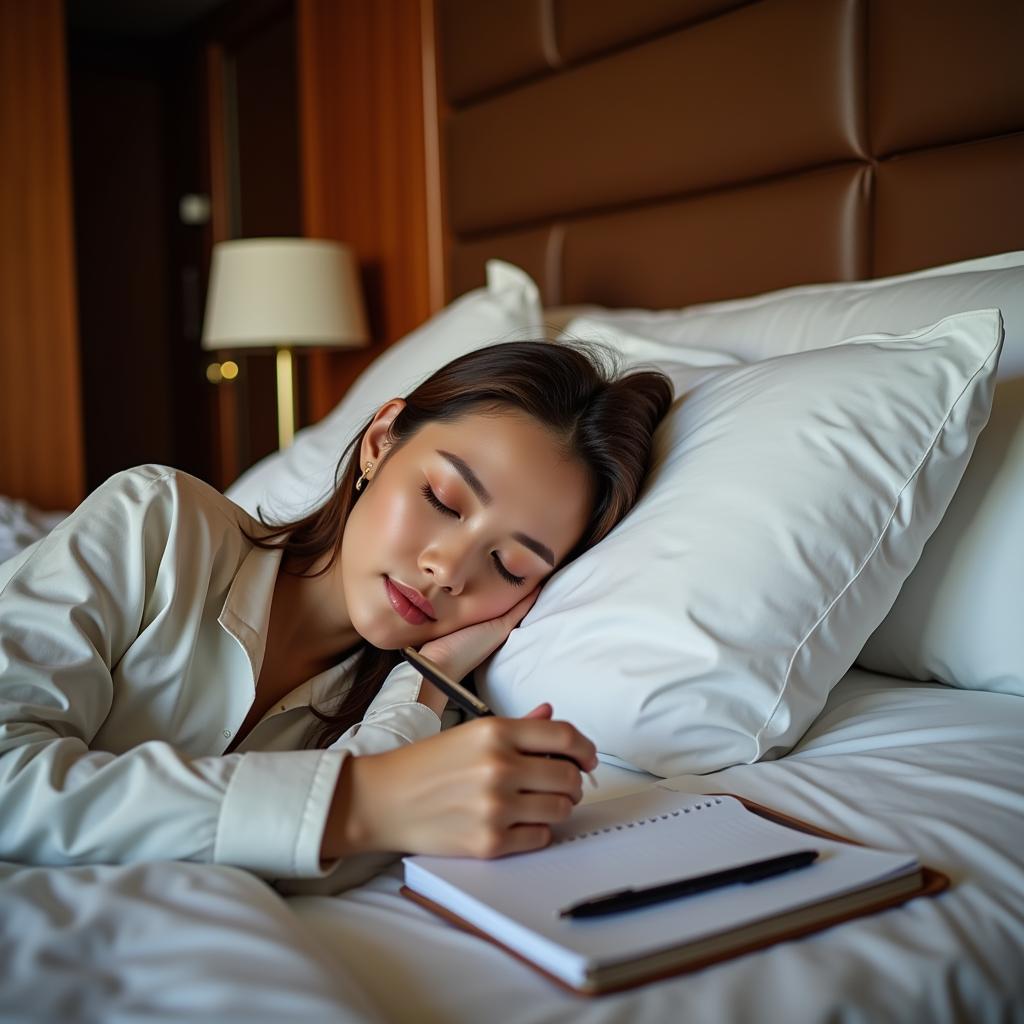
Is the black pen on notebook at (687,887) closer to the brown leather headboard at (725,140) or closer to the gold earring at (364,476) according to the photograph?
the gold earring at (364,476)

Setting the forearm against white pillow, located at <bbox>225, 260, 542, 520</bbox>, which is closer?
the forearm

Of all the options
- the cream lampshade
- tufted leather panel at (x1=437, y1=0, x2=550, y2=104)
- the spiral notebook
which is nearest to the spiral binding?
the spiral notebook

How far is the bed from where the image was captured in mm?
647

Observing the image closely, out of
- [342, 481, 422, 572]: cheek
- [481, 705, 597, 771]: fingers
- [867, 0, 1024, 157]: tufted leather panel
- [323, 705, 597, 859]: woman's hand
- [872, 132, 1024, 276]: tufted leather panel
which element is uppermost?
[867, 0, 1024, 157]: tufted leather panel

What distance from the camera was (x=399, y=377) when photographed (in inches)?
82.1

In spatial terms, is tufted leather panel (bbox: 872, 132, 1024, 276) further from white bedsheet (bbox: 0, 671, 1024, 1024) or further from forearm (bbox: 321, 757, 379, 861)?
forearm (bbox: 321, 757, 379, 861)

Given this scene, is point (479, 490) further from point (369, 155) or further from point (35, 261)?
point (35, 261)

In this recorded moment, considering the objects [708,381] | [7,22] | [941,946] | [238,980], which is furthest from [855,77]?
[7,22]

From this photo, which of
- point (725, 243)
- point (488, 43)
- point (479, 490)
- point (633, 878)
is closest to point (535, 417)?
point (479, 490)

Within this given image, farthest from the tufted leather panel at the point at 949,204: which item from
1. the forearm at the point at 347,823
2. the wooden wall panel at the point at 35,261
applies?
the wooden wall panel at the point at 35,261

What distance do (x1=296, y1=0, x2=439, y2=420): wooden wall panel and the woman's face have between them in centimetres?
187

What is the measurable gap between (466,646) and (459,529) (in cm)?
14

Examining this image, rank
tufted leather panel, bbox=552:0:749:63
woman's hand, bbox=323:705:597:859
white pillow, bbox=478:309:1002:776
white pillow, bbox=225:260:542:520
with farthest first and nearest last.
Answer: tufted leather panel, bbox=552:0:749:63, white pillow, bbox=225:260:542:520, white pillow, bbox=478:309:1002:776, woman's hand, bbox=323:705:597:859

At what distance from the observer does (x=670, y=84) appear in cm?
210
